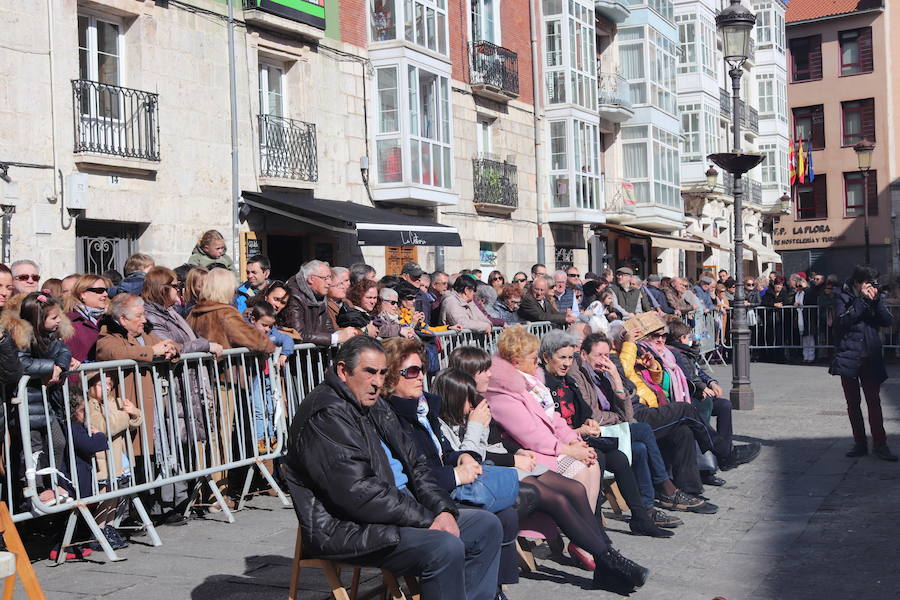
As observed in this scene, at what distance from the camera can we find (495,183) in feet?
89.0

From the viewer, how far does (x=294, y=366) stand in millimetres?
9414

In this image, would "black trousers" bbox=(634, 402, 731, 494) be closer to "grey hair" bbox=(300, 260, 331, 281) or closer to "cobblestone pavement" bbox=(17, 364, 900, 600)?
"cobblestone pavement" bbox=(17, 364, 900, 600)

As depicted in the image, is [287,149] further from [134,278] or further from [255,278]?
[134,278]

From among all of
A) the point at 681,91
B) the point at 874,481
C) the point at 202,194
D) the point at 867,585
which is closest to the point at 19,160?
the point at 202,194

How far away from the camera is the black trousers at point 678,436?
9250mm

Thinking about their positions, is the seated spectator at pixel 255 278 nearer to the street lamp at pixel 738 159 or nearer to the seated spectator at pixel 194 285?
the seated spectator at pixel 194 285

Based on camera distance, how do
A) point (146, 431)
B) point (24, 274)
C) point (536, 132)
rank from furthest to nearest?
1. point (536, 132)
2. point (24, 274)
3. point (146, 431)

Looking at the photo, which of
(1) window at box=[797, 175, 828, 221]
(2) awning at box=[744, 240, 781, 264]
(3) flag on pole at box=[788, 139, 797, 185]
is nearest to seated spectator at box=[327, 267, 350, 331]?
Answer: (2) awning at box=[744, 240, 781, 264]

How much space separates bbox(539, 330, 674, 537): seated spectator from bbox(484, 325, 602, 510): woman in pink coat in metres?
0.33

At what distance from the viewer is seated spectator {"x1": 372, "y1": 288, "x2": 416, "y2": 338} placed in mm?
10023

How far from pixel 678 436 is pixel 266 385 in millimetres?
3353

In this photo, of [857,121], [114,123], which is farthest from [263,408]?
[857,121]

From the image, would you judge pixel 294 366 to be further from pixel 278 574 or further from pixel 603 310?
pixel 603 310

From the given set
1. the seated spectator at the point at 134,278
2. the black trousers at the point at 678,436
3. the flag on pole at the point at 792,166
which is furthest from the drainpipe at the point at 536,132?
the flag on pole at the point at 792,166
